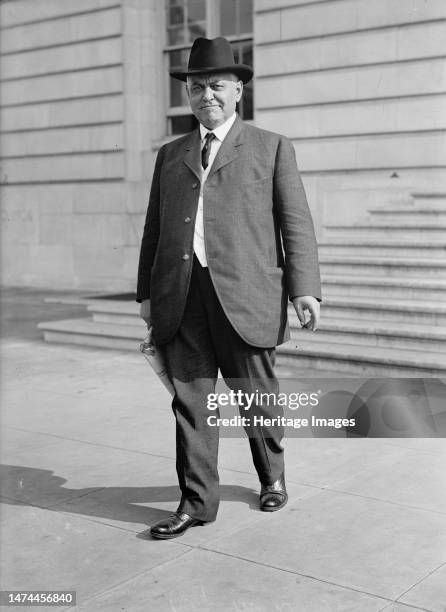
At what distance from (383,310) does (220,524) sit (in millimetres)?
4331

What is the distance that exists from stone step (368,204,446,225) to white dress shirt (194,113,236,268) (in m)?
6.14

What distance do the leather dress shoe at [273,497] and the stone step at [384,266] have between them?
4627 millimetres

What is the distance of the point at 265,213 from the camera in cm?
386

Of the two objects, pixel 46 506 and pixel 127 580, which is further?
pixel 46 506

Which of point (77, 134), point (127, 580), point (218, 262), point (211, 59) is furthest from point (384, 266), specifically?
point (77, 134)

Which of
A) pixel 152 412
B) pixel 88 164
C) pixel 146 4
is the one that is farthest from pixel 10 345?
pixel 146 4

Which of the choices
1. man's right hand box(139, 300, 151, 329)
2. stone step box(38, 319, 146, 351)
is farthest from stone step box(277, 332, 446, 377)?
man's right hand box(139, 300, 151, 329)

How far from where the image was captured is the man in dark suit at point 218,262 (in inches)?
150

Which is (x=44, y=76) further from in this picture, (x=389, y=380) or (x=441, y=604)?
(x=441, y=604)

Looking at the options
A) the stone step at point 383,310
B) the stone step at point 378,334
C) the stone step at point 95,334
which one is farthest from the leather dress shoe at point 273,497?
the stone step at point 95,334

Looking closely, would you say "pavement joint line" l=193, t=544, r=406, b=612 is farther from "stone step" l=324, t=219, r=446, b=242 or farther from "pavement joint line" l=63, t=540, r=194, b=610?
"stone step" l=324, t=219, r=446, b=242

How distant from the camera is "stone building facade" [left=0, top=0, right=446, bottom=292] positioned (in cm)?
1169

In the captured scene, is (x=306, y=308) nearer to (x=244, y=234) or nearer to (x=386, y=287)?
(x=244, y=234)

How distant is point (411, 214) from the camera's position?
33.6 ft
